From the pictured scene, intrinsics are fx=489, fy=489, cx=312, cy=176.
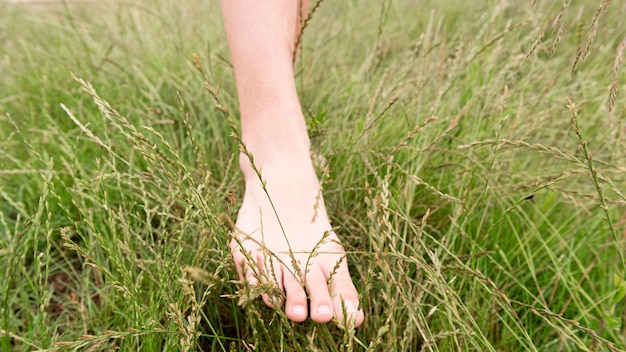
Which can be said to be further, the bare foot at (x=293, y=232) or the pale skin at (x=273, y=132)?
the pale skin at (x=273, y=132)

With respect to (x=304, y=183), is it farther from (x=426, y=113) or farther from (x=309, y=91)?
(x=309, y=91)

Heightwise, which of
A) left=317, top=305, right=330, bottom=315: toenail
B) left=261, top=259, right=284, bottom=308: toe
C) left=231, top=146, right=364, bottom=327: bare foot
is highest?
left=231, top=146, right=364, bottom=327: bare foot

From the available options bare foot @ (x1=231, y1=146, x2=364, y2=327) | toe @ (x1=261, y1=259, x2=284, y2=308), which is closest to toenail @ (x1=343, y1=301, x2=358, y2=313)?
bare foot @ (x1=231, y1=146, x2=364, y2=327)

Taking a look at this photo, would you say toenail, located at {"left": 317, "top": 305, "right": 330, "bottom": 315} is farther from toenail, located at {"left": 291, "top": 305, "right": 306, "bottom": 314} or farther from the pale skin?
the pale skin

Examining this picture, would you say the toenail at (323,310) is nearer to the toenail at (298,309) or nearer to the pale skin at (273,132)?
the toenail at (298,309)

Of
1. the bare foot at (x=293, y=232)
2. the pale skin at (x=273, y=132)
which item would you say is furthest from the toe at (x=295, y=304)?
the pale skin at (x=273, y=132)

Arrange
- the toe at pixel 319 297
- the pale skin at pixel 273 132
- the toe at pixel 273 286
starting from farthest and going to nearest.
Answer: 1. the pale skin at pixel 273 132
2. the toe at pixel 319 297
3. the toe at pixel 273 286

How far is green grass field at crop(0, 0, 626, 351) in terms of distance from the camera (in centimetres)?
67

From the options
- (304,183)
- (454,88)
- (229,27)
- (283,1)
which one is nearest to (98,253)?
(304,183)

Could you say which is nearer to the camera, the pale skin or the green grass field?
the green grass field

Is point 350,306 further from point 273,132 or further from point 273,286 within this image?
point 273,132

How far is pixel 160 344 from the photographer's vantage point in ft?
2.46

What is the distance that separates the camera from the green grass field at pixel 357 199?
26.4 inches

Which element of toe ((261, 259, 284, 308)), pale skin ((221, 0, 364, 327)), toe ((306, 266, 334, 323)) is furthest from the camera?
pale skin ((221, 0, 364, 327))
